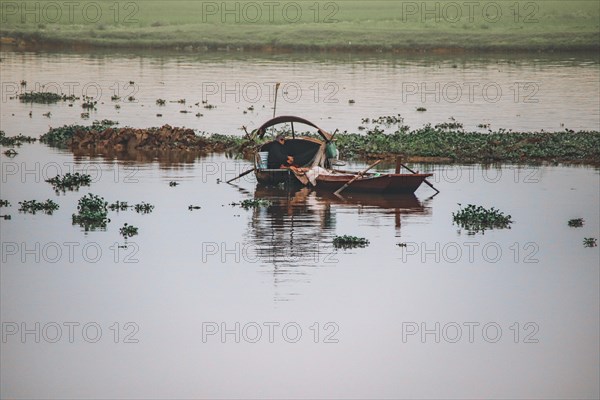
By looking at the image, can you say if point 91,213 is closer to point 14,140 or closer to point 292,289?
point 292,289

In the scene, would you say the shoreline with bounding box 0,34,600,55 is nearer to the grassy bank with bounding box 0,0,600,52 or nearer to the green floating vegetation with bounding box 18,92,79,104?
the grassy bank with bounding box 0,0,600,52

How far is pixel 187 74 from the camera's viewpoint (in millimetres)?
85812

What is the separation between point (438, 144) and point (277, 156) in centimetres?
927

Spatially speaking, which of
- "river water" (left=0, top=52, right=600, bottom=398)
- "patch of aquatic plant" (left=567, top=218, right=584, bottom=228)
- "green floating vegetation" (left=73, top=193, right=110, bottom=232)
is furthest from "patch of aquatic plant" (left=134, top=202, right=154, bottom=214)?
"patch of aquatic plant" (left=567, top=218, right=584, bottom=228)

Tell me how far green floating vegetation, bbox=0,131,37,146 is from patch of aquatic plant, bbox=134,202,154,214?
14984 mm

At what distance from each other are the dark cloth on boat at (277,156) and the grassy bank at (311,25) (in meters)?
Answer: 73.5

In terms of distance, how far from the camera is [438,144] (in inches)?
1885

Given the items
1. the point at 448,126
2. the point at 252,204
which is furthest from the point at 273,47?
the point at 252,204

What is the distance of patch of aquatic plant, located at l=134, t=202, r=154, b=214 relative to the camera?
36406mm

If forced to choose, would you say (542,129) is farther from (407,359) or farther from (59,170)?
(407,359)

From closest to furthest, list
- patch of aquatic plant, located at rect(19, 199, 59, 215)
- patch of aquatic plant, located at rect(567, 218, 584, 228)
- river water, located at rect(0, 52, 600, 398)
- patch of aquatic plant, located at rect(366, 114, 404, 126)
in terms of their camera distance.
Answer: river water, located at rect(0, 52, 600, 398)
patch of aquatic plant, located at rect(567, 218, 584, 228)
patch of aquatic plant, located at rect(19, 199, 59, 215)
patch of aquatic plant, located at rect(366, 114, 404, 126)

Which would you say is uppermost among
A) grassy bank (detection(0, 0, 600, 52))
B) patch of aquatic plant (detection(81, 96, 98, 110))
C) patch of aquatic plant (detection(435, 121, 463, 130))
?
grassy bank (detection(0, 0, 600, 52))

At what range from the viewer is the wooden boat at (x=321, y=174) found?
37.9 m

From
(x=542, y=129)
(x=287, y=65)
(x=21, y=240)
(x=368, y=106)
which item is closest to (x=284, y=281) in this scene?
(x=21, y=240)
